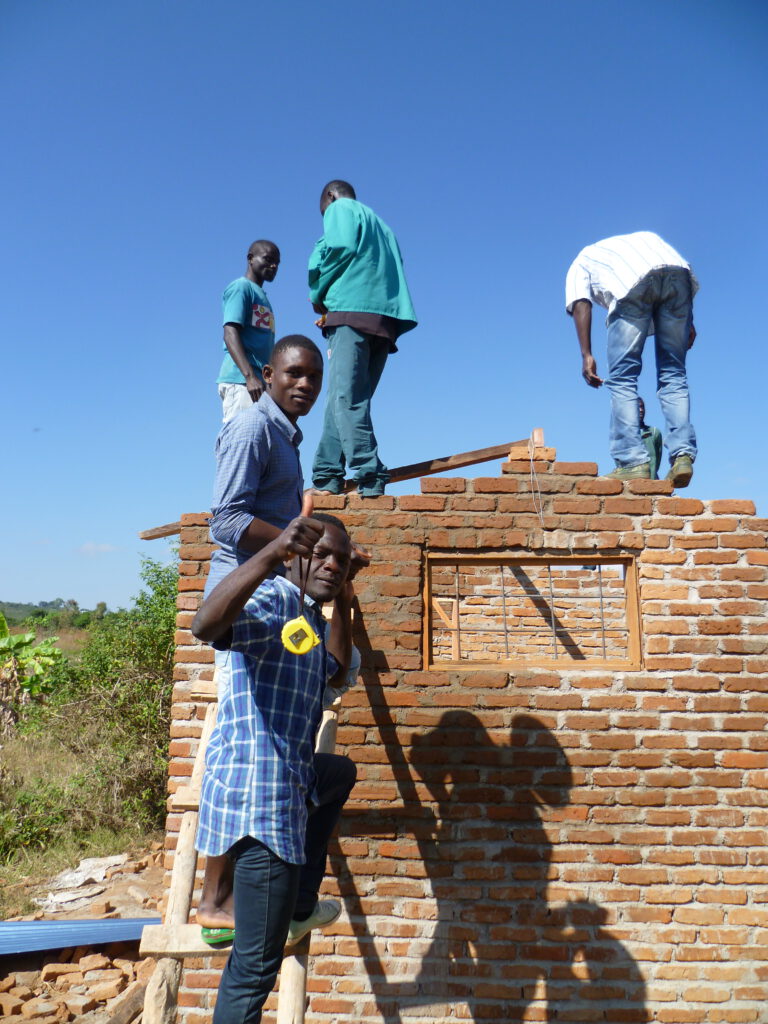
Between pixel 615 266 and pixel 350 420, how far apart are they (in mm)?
Result: 1773

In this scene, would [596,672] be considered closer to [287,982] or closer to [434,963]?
[434,963]

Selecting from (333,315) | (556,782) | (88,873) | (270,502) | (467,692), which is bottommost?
(88,873)

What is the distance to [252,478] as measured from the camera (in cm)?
277

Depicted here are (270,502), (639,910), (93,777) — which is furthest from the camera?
(93,777)

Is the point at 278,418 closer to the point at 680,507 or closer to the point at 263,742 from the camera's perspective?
the point at 263,742

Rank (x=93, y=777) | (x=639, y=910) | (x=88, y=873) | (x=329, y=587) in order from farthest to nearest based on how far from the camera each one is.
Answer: (x=93, y=777) < (x=88, y=873) < (x=639, y=910) < (x=329, y=587)

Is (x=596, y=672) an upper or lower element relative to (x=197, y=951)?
upper

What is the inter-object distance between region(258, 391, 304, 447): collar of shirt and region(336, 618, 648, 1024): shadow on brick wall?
157cm

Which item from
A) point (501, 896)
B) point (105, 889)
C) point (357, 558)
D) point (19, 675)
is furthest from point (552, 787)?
point (19, 675)

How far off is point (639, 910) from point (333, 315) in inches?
137

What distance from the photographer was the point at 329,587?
7.82 feet

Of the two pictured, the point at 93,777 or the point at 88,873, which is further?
the point at 93,777

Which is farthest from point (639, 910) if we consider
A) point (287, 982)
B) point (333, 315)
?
point (333, 315)

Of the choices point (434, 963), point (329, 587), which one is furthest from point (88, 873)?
point (329, 587)
